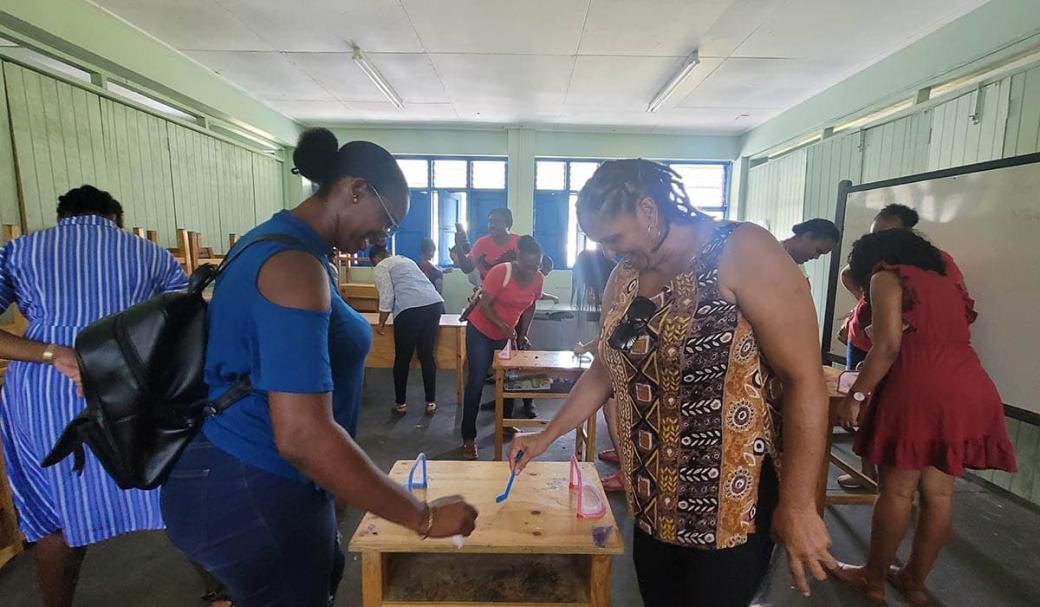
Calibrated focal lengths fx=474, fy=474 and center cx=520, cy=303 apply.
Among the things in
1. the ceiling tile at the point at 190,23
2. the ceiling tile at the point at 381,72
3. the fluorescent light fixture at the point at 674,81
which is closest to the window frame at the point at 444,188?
the ceiling tile at the point at 381,72

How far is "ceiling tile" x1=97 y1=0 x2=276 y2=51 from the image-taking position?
3.53m

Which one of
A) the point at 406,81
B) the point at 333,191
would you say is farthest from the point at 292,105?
the point at 333,191

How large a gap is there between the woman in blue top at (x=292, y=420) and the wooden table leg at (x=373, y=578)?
0.93 feet

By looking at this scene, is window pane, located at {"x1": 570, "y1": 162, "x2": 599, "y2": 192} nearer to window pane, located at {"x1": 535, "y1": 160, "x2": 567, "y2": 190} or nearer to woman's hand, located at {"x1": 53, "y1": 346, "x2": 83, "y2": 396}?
window pane, located at {"x1": 535, "y1": 160, "x2": 567, "y2": 190}

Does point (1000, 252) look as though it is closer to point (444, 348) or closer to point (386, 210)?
point (386, 210)

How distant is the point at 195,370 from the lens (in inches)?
32.9

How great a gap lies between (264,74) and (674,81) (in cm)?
424

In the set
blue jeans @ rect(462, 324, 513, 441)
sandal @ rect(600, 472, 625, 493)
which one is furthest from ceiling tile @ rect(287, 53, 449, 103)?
sandal @ rect(600, 472, 625, 493)

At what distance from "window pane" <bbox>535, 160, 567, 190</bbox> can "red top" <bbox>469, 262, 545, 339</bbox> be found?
454cm

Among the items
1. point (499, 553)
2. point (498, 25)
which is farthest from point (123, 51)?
point (499, 553)

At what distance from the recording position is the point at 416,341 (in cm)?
404

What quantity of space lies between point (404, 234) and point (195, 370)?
23.1 feet

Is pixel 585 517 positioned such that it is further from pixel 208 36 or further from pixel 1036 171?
pixel 208 36

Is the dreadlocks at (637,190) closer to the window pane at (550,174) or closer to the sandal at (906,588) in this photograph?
the sandal at (906,588)
